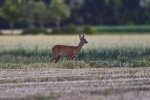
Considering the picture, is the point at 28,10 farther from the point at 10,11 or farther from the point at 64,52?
the point at 64,52

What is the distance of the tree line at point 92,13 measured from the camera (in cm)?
9431

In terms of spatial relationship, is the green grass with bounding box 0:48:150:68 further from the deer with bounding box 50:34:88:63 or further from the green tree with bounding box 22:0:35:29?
the green tree with bounding box 22:0:35:29

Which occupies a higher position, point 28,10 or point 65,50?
point 28,10

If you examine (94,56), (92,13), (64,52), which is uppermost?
(92,13)

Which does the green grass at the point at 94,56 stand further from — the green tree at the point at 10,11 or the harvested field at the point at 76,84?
the green tree at the point at 10,11

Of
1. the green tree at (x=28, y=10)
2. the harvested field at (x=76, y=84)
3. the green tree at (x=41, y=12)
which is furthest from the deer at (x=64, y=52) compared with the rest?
the green tree at (x=41, y=12)

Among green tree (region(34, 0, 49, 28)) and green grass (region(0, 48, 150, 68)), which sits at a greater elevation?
green tree (region(34, 0, 49, 28))

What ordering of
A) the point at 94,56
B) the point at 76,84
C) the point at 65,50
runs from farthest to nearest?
the point at 94,56, the point at 65,50, the point at 76,84

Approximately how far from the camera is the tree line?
94312 millimetres

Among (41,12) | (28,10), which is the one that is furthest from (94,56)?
(41,12)

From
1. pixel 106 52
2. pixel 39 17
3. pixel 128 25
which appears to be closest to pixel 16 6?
pixel 39 17

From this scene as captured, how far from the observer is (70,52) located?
2486cm

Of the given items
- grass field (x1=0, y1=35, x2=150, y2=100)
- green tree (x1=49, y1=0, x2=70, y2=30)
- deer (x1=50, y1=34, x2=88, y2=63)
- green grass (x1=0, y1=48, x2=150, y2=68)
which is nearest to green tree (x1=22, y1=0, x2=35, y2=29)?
green tree (x1=49, y1=0, x2=70, y2=30)

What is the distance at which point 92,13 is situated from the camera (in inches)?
4210
